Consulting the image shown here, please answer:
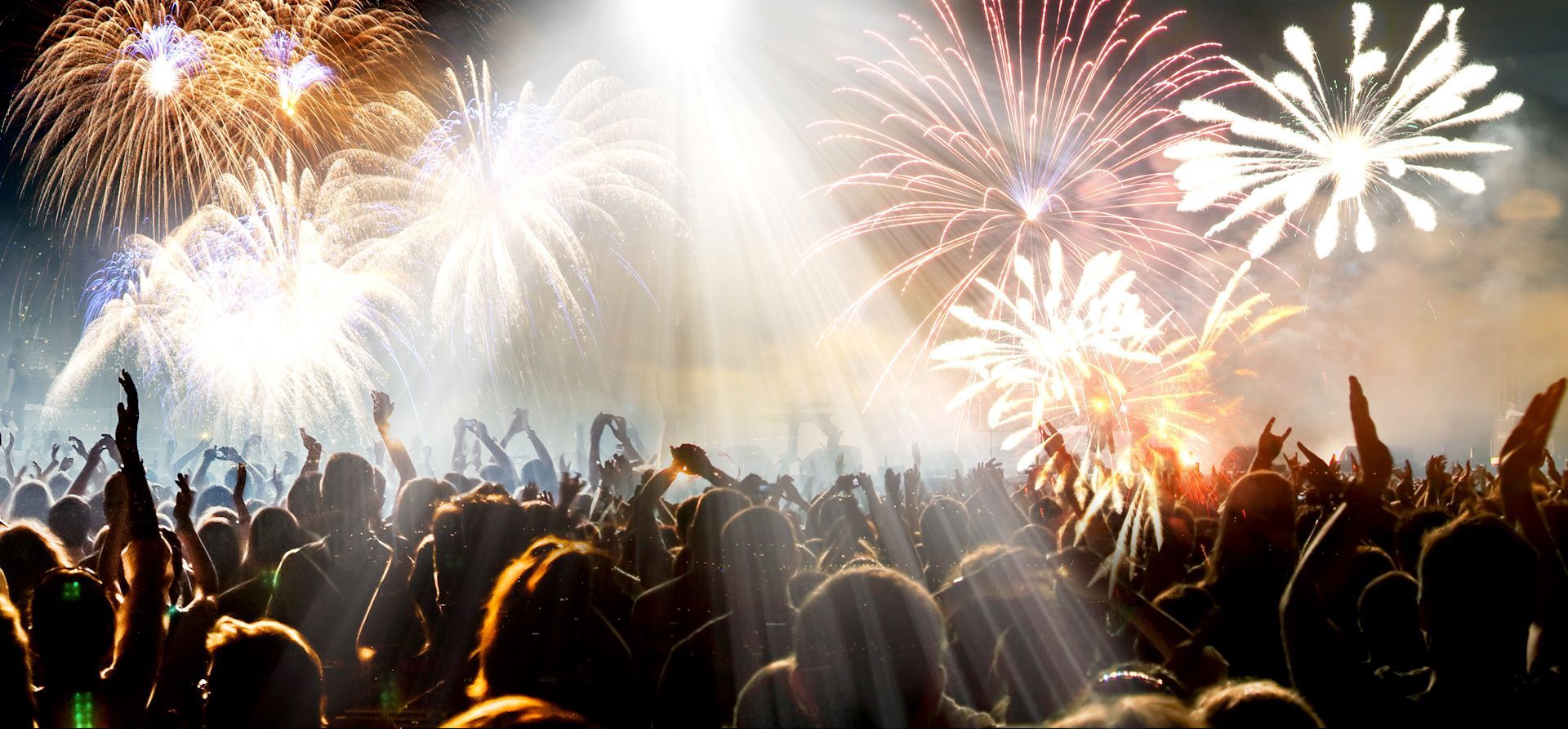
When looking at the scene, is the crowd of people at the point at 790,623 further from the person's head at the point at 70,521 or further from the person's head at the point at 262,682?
the person's head at the point at 70,521

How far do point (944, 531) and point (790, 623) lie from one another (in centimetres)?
386

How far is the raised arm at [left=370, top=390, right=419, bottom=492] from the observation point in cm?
916

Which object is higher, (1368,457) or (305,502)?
(305,502)

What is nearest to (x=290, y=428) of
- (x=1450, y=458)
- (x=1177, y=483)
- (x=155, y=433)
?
(x=155, y=433)

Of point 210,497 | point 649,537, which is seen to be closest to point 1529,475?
point 649,537

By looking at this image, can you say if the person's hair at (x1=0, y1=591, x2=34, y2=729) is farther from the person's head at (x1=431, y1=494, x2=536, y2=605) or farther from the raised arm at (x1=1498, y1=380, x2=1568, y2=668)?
the raised arm at (x1=1498, y1=380, x2=1568, y2=668)

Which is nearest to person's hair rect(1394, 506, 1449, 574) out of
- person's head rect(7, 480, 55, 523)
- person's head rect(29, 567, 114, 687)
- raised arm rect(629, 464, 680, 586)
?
raised arm rect(629, 464, 680, 586)

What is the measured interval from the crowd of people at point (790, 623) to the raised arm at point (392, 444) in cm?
309

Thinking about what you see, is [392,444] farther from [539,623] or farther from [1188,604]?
[1188,604]

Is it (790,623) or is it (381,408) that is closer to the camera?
(790,623)

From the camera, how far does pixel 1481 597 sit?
3.24 m

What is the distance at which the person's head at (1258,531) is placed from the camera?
4.11 metres

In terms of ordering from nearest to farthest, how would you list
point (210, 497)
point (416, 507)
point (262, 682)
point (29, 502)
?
point (262, 682) → point (416, 507) → point (29, 502) → point (210, 497)

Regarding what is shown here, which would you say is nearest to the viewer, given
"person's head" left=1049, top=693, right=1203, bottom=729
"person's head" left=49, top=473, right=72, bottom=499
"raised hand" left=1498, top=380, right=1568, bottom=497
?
"person's head" left=1049, top=693, right=1203, bottom=729
